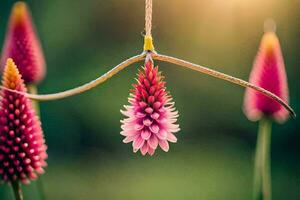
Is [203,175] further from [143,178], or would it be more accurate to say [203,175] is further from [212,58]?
[212,58]

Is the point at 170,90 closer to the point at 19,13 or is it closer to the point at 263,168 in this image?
the point at 19,13

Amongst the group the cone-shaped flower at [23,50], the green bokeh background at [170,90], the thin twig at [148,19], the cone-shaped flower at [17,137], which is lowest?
the cone-shaped flower at [17,137]

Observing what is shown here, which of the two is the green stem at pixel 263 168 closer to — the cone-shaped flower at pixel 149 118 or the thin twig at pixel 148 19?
the cone-shaped flower at pixel 149 118

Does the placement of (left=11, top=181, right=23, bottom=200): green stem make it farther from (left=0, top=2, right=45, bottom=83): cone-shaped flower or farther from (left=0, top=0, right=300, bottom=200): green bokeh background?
(left=0, top=0, right=300, bottom=200): green bokeh background

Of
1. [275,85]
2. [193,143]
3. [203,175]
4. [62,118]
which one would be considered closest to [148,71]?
[275,85]

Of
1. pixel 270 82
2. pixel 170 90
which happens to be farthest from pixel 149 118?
pixel 170 90

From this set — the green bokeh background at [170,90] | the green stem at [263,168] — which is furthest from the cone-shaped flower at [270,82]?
the green bokeh background at [170,90]
